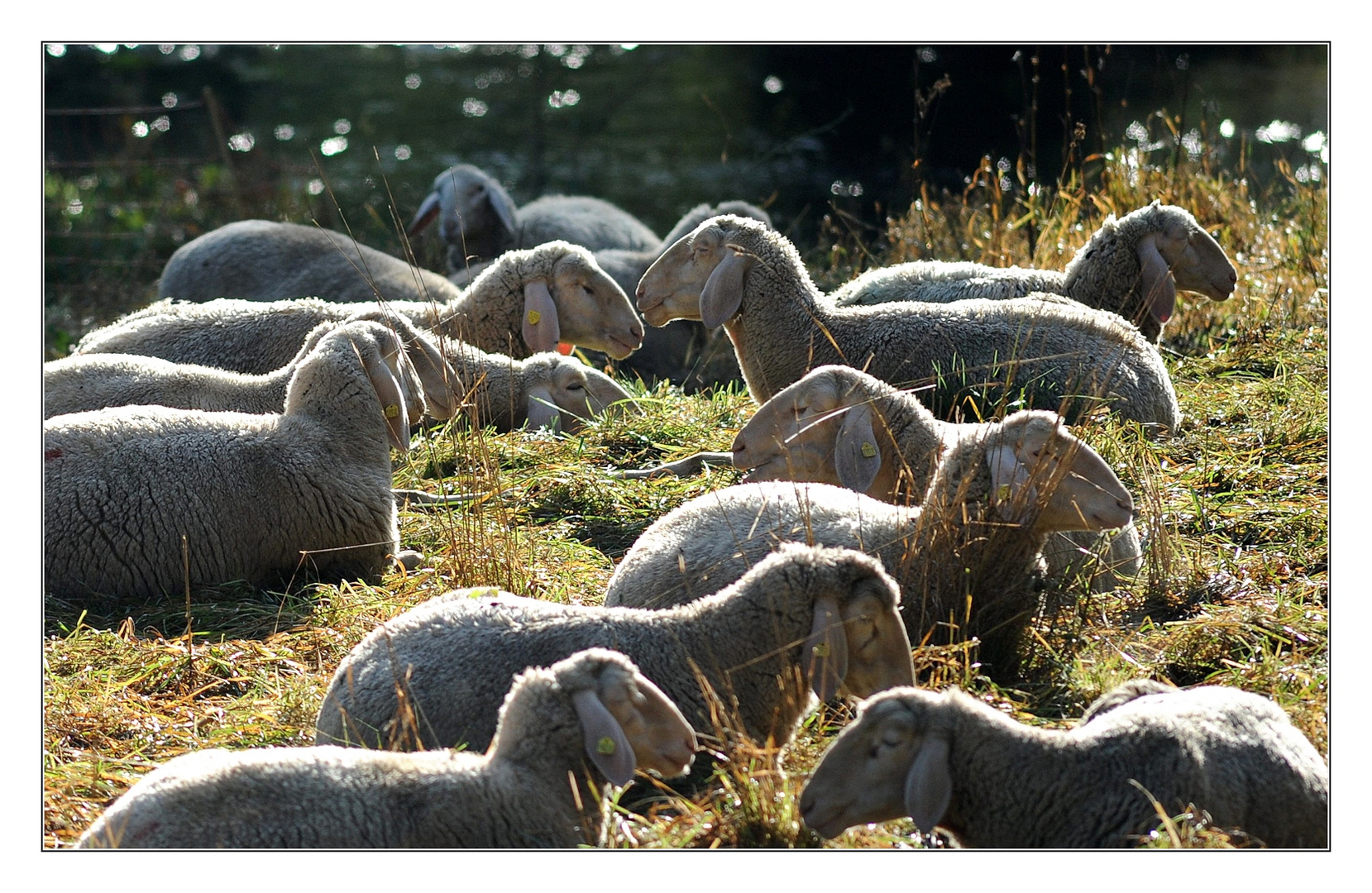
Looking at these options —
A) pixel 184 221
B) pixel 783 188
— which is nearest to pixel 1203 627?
pixel 184 221

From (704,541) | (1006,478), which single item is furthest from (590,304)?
(1006,478)

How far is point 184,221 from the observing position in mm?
12602

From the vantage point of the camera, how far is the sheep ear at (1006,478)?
4.13m

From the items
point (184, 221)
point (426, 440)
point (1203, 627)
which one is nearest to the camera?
point (1203, 627)

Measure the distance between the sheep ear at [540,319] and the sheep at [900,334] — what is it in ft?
2.95

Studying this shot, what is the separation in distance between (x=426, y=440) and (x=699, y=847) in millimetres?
3756

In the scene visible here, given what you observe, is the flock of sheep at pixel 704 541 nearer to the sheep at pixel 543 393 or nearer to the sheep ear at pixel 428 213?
the sheep at pixel 543 393

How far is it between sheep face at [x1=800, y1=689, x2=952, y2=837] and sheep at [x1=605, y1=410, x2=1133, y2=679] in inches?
37.8

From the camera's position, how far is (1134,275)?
6.93 metres

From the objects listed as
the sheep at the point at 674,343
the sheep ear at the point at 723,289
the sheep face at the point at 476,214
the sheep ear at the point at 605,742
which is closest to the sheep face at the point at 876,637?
the sheep ear at the point at 605,742

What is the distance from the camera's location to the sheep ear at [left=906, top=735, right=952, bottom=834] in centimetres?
304

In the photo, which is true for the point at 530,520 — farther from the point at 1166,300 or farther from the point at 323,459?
the point at 1166,300

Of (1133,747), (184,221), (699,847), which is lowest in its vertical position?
(699,847)

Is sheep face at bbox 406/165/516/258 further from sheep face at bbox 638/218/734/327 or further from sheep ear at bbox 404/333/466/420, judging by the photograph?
sheep ear at bbox 404/333/466/420
